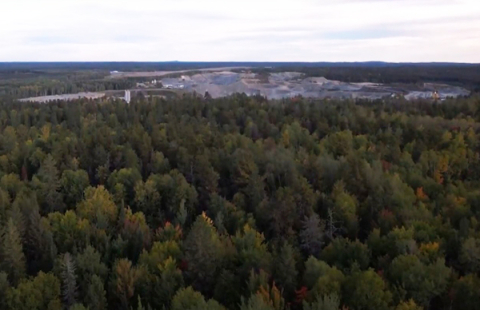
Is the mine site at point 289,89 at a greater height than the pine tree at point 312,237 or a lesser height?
greater

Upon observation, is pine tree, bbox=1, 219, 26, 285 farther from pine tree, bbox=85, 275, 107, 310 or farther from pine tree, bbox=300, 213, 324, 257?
pine tree, bbox=300, 213, 324, 257

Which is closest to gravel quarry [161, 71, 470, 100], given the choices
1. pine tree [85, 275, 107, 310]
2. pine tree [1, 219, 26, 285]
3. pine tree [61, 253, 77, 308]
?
pine tree [1, 219, 26, 285]

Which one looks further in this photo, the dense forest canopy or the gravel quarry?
the gravel quarry

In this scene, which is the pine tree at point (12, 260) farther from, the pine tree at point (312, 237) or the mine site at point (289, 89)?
the mine site at point (289, 89)

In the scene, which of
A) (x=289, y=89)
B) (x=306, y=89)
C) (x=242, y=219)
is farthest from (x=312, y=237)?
(x=289, y=89)

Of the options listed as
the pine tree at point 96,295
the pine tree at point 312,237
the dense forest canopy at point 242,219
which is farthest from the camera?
the pine tree at point 312,237

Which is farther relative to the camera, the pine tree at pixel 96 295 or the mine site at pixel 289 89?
the mine site at pixel 289 89

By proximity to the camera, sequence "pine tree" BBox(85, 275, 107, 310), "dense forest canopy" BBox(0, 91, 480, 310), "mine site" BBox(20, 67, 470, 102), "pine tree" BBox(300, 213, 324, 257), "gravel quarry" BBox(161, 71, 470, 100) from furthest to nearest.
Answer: "mine site" BBox(20, 67, 470, 102) → "gravel quarry" BBox(161, 71, 470, 100) → "pine tree" BBox(300, 213, 324, 257) → "dense forest canopy" BBox(0, 91, 480, 310) → "pine tree" BBox(85, 275, 107, 310)

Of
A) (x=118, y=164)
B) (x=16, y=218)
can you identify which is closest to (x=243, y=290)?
(x=16, y=218)

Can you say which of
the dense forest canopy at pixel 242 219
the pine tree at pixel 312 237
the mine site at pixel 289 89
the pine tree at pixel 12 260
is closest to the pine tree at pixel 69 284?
the dense forest canopy at pixel 242 219
